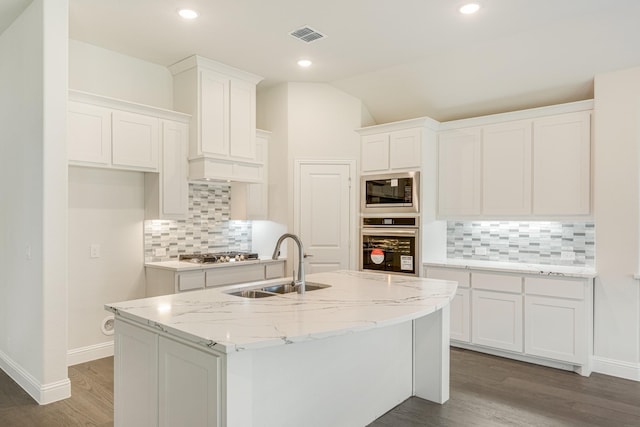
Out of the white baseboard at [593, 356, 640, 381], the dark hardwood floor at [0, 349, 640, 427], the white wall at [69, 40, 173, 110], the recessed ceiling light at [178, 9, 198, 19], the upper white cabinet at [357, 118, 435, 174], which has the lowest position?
the dark hardwood floor at [0, 349, 640, 427]

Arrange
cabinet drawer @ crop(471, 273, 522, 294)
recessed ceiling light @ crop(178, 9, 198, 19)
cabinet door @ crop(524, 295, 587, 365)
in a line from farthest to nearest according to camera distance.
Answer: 1. cabinet drawer @ crop(471, 273, 522, 294)
2. cabinet door @ crop(524, 295, 587, 365)
3. recessed ceiling light @ crop(178, 9, 198, 19)

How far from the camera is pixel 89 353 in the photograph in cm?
397

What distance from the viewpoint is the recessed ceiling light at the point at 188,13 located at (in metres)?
3.39

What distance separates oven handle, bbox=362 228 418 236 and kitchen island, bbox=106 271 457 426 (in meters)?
1.55

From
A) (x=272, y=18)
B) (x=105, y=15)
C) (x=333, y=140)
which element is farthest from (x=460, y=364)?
(x=105, y=15)

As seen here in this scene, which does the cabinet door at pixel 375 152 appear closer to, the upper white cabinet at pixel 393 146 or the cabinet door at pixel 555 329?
the upper white cabinet at pixel 393 146

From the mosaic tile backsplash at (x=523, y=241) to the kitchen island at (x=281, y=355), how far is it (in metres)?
1.88

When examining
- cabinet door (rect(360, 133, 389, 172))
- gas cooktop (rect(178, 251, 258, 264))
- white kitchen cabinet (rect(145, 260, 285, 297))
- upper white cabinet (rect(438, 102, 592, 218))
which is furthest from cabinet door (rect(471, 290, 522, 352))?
gas cooktop (rect(178, 251, 258, 264))

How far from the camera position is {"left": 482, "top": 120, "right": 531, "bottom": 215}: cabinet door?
4.22 metres

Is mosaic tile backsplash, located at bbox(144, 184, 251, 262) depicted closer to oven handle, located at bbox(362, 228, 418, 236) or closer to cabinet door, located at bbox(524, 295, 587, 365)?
oven handle, located at bbox(362, 228, 418, 236)

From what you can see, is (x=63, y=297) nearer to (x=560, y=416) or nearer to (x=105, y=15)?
(x=105, y=15)

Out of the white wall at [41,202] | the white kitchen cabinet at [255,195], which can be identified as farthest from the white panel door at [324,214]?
the white wall at [41,202]

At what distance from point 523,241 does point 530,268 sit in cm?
61

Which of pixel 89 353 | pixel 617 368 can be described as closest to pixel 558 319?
pixel 617 368
